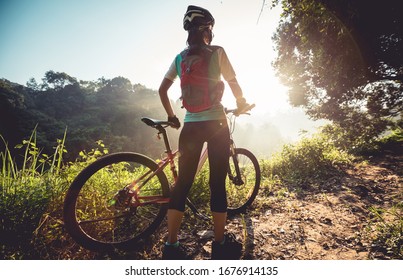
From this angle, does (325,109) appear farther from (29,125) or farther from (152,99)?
(152,99)

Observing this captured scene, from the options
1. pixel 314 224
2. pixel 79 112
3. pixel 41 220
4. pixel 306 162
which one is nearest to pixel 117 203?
pixel 41 220

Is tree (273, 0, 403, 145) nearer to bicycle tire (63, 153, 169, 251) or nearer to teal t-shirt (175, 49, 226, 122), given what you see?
teal t-shirt (175, 49, 226, 122)

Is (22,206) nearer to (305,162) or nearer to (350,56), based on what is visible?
(305,162)

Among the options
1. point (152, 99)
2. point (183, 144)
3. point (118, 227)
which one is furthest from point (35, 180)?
point (152, 99)

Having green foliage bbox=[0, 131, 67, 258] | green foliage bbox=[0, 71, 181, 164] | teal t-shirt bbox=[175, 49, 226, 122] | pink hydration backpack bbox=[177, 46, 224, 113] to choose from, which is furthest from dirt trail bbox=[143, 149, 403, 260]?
green foliage bbox=[0, 71, 181, 164]

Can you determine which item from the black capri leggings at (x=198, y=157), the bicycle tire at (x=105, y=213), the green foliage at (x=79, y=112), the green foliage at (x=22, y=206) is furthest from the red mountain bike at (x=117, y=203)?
the green foliage at (x=79, y=112)

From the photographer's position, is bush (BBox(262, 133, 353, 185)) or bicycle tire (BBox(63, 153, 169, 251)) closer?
bicycle tire (BBox(63, 153, 169, 251))

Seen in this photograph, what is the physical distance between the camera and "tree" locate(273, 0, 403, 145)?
5914 mm

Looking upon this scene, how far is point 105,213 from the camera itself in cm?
277

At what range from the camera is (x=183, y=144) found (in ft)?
7.00

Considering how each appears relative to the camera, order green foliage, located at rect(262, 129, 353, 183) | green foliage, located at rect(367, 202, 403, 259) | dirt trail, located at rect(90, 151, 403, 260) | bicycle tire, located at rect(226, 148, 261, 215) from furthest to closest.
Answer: green foliage, located at rect(262, 129, 353, 183) → bicycle tire, located at rect(226, 148, 261, 215) → dirt trail, located at rect(90, 151, 403, 260) → green foliage, located at rect(367, 202, 403, 259)

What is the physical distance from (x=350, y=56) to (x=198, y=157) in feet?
27.4

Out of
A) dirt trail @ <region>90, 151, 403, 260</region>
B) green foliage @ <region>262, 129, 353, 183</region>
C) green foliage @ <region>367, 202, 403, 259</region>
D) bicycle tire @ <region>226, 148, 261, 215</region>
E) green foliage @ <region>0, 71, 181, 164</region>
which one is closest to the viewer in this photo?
green foliage @ <region>367, 202, 403, 259</region>

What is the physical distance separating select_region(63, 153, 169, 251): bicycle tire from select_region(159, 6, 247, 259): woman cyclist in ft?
1.91
